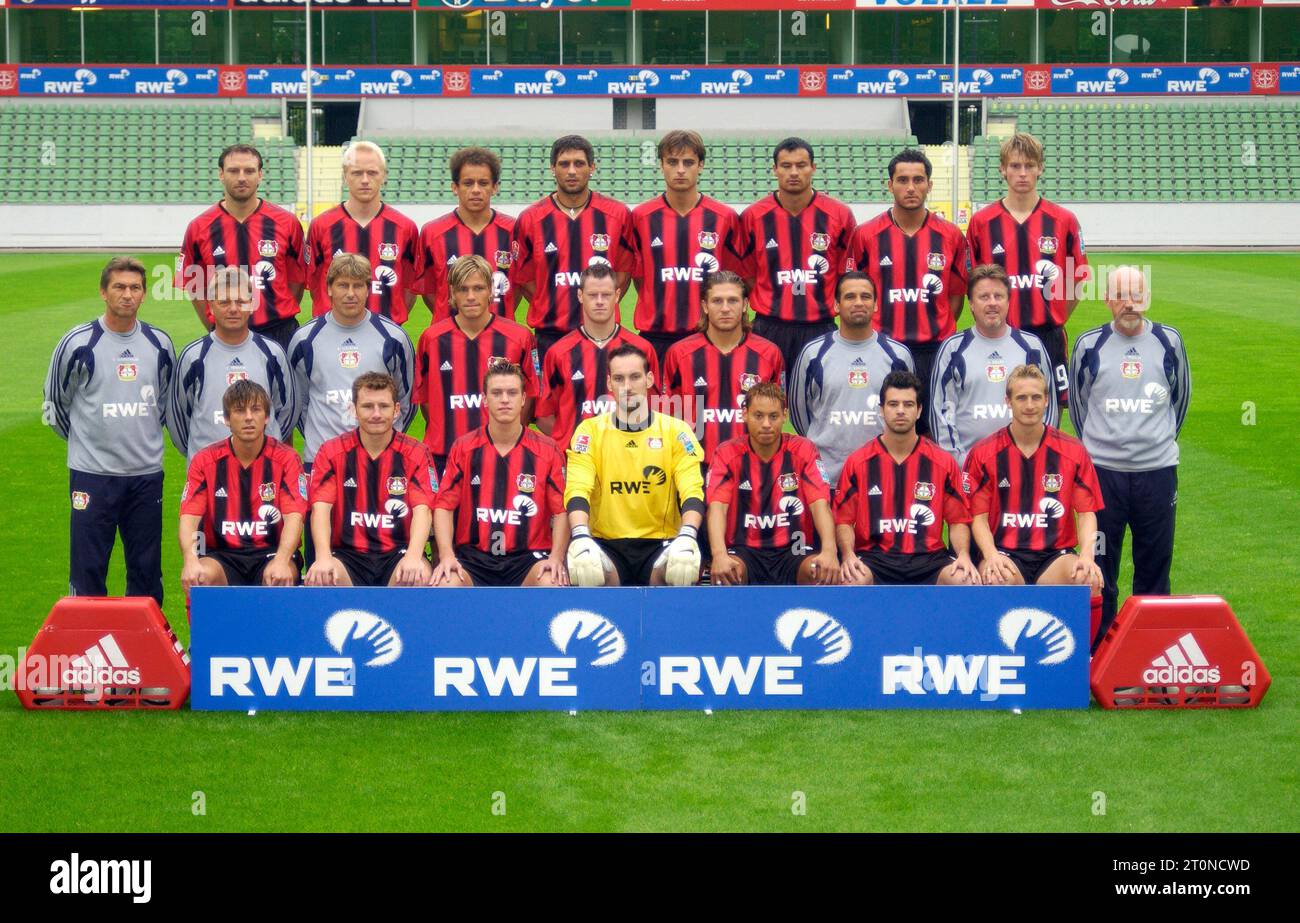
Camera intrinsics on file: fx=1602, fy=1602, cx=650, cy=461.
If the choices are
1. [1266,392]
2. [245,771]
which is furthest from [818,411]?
[1266,392]

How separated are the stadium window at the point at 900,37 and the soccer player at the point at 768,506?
30676 mm

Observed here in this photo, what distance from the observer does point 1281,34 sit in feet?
118

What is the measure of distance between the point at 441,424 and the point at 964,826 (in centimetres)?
357

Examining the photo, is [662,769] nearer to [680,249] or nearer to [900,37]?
[680,249]

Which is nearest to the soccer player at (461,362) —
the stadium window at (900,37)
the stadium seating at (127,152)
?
the stadium seating at (127,152)

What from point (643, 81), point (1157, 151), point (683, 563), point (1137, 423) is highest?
point (643, 81)

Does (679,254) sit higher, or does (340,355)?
(679,254)

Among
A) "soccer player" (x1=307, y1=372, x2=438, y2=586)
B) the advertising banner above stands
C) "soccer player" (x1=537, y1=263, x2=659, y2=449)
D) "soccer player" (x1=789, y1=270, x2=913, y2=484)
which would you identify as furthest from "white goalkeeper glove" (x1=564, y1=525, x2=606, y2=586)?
the advertising banner above stands

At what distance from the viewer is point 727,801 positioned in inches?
218

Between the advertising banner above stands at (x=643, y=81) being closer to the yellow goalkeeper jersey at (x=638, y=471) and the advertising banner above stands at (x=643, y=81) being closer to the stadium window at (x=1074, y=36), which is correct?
the stadium window at (x=1074, y=36)

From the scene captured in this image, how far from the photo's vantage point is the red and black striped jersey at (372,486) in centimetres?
702

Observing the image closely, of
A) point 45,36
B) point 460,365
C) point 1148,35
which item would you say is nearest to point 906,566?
point 460,365

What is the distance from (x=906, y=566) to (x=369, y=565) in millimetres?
2382

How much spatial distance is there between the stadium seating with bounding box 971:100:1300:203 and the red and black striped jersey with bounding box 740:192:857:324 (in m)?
28.0
